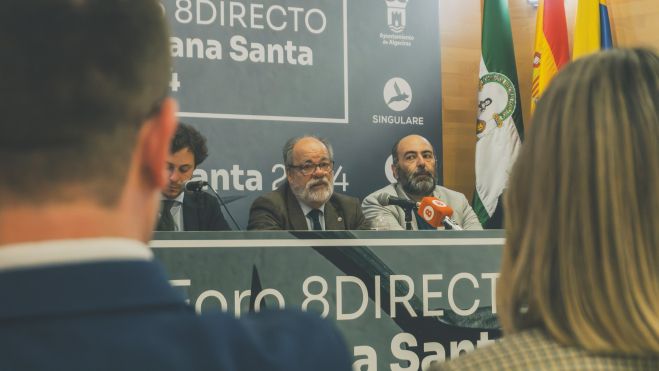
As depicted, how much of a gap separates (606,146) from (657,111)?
80 millimetres

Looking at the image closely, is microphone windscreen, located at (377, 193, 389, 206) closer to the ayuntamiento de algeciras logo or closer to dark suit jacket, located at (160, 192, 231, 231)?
dark suit jacket, located at (160, 192, 231, 231)

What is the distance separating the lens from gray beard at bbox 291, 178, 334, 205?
5.25 metres

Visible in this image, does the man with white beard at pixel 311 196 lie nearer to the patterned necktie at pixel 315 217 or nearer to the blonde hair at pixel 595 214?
the patterned necktie at pixel 315 217

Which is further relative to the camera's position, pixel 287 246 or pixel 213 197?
pixel 213 197

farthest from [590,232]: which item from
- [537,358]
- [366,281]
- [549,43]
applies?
[549,43]

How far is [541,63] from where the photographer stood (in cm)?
658

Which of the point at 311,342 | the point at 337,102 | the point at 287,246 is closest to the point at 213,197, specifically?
the point at 337,102

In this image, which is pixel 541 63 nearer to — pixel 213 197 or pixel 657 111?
pixel 213 197

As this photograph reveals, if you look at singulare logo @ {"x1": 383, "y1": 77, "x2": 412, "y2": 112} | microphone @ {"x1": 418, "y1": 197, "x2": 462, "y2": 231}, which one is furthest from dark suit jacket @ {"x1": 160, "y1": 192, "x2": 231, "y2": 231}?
microphone @ {"x1": 418, "y1": 197, "x2": 462, "y2": 231}

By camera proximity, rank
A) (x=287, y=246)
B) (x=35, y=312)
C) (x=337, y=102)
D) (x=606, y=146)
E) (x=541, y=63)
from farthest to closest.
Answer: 1. (x=541, y=63)
2. (x=337, y=102)
3. (x=287, y=246)
4. (x=606, y=146)
5. (x=35, y=312)

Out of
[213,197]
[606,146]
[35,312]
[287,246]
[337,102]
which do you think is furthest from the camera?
[337,102]

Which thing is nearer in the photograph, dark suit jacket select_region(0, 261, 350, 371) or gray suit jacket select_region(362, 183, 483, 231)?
dark suit jacket select_region(0, 261, 350, 371)

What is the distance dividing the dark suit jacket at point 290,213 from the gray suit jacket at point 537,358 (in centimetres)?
391

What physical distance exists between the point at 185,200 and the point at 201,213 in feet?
0.42
